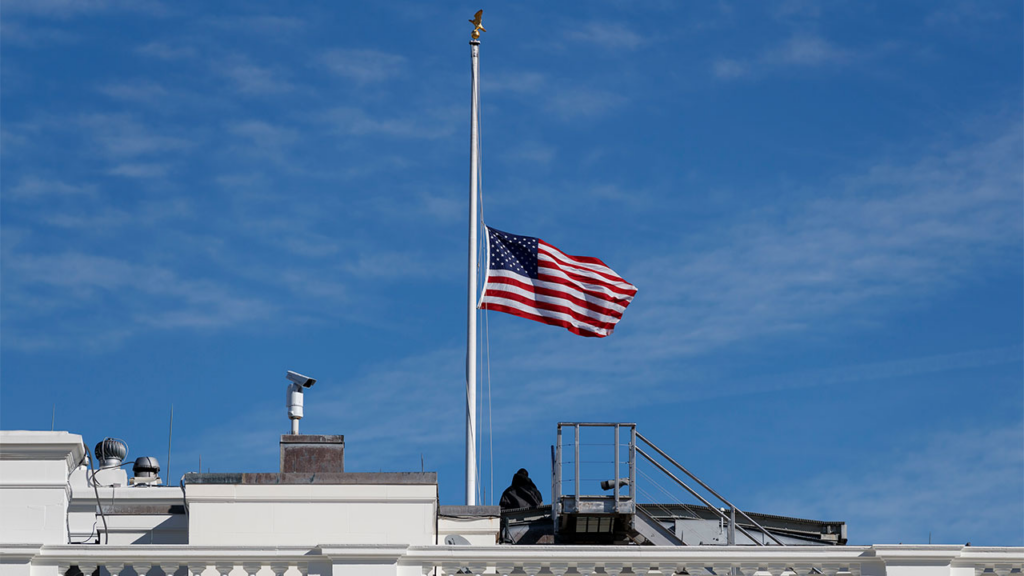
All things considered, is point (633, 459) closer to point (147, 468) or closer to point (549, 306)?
point (549, 306)

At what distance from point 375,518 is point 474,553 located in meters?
3.75

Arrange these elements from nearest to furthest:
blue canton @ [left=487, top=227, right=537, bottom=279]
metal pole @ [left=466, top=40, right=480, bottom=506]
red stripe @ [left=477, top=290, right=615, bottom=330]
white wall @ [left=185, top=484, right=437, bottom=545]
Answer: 1. white wall @ [left=185, top=484, right=437, bottom=545]
2. metal pole @ [left=466, top=40, right=480, bottom=506]
3. red stripe @ [left=477, top=290, right=615, bottom=330]
4. blue canton @ [left=487, top=227, right=537, bottom=279]

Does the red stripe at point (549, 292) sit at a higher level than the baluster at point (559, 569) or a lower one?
higher

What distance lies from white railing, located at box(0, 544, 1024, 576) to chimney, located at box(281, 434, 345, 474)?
4.33 m

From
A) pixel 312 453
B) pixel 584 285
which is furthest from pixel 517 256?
pixel 312 453

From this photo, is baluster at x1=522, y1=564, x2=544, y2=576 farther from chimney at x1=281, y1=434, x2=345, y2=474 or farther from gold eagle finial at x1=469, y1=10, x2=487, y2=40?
gold eagle finial at x1=469, y1=10, x2=487, y2=40

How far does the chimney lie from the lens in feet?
75.0

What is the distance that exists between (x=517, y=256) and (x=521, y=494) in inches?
166

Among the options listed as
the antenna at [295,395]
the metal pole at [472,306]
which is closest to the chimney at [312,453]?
the antenna at [295,395]

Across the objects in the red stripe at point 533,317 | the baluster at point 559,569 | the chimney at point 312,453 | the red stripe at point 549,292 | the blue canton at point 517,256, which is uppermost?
the blue canton at point 517,256

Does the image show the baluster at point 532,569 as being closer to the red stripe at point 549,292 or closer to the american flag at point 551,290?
the american flag at point 551,290

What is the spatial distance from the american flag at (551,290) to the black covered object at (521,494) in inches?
128

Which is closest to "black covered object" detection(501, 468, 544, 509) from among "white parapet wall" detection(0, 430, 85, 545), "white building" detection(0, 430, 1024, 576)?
"white building" detection(0, 430, 1024, 576)

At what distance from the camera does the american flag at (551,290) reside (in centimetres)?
2856
